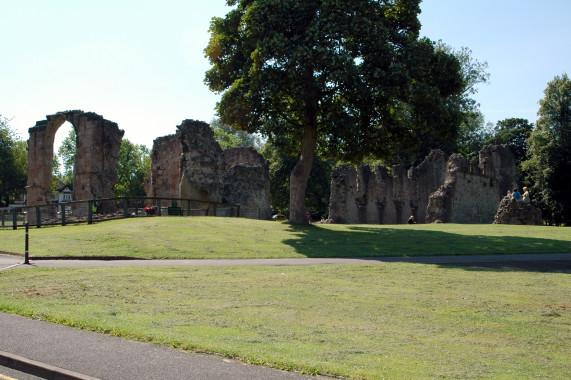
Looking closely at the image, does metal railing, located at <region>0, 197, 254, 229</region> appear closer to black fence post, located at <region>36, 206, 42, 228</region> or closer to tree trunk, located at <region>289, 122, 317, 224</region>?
black fence post, located at <region>36, 206, 42, 228</region>

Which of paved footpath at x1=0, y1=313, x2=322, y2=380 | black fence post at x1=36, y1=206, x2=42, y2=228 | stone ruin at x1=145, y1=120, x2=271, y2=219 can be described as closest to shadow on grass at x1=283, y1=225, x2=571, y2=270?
stone ruin at x1=145, y1=120, x2=271, y2=219

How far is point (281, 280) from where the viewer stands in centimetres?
1230

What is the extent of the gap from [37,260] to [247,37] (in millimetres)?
13478

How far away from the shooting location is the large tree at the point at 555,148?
4984 cm

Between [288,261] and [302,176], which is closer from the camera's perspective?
[288,261]

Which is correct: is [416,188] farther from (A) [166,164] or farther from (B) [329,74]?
(B) [329,74]

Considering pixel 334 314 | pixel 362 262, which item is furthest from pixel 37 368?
pixel 362 262

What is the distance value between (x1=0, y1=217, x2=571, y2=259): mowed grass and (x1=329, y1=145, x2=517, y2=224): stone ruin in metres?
14.1

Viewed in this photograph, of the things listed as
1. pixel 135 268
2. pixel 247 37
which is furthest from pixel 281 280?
pixel 247 37

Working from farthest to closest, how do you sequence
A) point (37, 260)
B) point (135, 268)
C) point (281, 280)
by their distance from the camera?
point (37, 260) → point (135, 268) → point (281, 280)

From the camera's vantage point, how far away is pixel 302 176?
1042 inches

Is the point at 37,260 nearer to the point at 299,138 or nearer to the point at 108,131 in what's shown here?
the point at 299,138

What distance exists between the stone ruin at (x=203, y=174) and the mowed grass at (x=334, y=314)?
64.7 feet

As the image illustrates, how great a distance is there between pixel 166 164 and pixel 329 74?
69.4 feet
